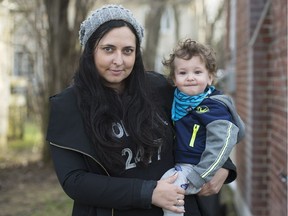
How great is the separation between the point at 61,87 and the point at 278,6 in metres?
4.69

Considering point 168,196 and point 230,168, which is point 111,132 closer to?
point 168,196

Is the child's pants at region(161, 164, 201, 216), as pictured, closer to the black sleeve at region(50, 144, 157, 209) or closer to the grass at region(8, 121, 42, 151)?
the black sleeve at region(50, 144, 157, 209)

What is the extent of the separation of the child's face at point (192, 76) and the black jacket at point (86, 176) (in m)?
0.51

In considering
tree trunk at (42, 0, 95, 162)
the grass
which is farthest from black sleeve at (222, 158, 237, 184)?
the grass

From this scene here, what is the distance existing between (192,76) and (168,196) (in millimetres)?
698

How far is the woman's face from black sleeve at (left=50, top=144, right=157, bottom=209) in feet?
1.43

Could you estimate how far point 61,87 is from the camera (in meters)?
8.01

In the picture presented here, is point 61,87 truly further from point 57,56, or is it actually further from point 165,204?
point 165,204

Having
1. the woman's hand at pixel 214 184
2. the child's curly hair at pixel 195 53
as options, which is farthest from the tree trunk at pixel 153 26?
the woman's hand at pixel 214 184

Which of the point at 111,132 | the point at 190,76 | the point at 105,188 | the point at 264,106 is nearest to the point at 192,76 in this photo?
the point at 190,76

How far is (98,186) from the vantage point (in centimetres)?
226

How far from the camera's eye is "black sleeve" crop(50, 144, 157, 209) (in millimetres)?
2260

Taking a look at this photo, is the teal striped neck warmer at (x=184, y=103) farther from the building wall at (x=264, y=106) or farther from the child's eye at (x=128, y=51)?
the building wall at (x=264, y=106)

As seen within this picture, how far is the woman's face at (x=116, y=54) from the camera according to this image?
2367 mm
